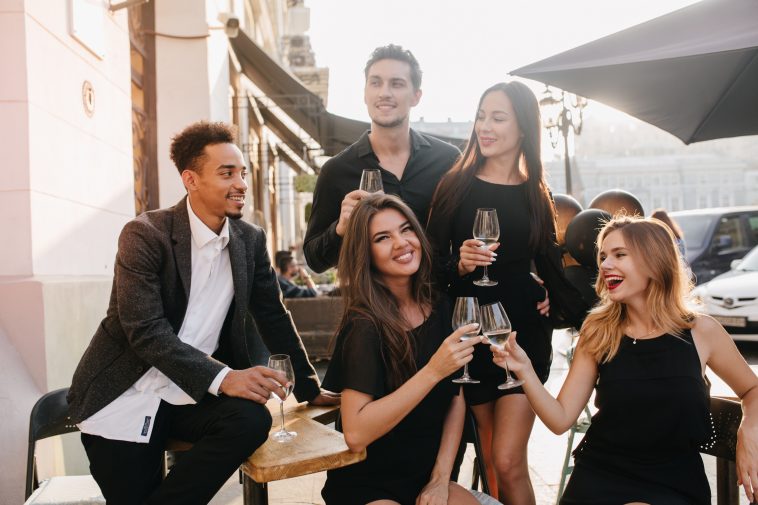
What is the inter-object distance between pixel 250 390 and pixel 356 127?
361 inches

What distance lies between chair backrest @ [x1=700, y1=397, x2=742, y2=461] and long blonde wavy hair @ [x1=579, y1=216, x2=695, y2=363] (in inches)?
11.3

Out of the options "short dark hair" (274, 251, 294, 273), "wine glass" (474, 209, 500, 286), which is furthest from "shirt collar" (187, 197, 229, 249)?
"short dark hair" (274, 251, 294, 273)

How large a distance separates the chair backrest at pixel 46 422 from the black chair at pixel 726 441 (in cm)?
242

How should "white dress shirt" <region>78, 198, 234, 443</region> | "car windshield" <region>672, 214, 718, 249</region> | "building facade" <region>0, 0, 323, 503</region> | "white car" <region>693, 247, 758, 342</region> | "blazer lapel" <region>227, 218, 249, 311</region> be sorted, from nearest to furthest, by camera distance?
"white dress shirt" <region>78, 198, 234, 443</region> < "blazer lapel" <region>227, 218, 249, 311</region> < "building facade" <region>0, 0, 323, 503</region> < "white car" <region>693, 247, 758, 342</region> < "car windshield" <region>672, 214, 718, 249</region>

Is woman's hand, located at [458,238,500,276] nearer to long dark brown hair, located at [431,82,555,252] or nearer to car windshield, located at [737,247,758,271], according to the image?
long dark brown hair, located at [431,82,555,252]

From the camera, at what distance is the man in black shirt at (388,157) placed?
3215mm

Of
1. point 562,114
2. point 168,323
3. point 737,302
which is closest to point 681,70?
point 168,323

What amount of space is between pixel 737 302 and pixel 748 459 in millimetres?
7142

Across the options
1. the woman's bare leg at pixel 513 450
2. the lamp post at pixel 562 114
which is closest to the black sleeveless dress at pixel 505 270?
the woman's bare leg at pixel 513 450

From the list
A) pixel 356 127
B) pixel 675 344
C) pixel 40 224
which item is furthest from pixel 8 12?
pixel 356 127

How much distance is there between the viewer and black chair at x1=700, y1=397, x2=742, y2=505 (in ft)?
7.54

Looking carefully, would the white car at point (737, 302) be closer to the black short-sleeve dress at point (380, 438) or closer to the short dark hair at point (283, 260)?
the short dark hair at point (283, 260)

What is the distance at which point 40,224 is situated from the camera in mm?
3979

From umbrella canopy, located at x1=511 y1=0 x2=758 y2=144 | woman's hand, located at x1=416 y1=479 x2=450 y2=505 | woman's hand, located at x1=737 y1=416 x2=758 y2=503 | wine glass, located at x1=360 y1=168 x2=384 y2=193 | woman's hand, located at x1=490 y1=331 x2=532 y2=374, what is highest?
umbrella canopy, located at x1=511 y1=0 x2=758 y2=144
